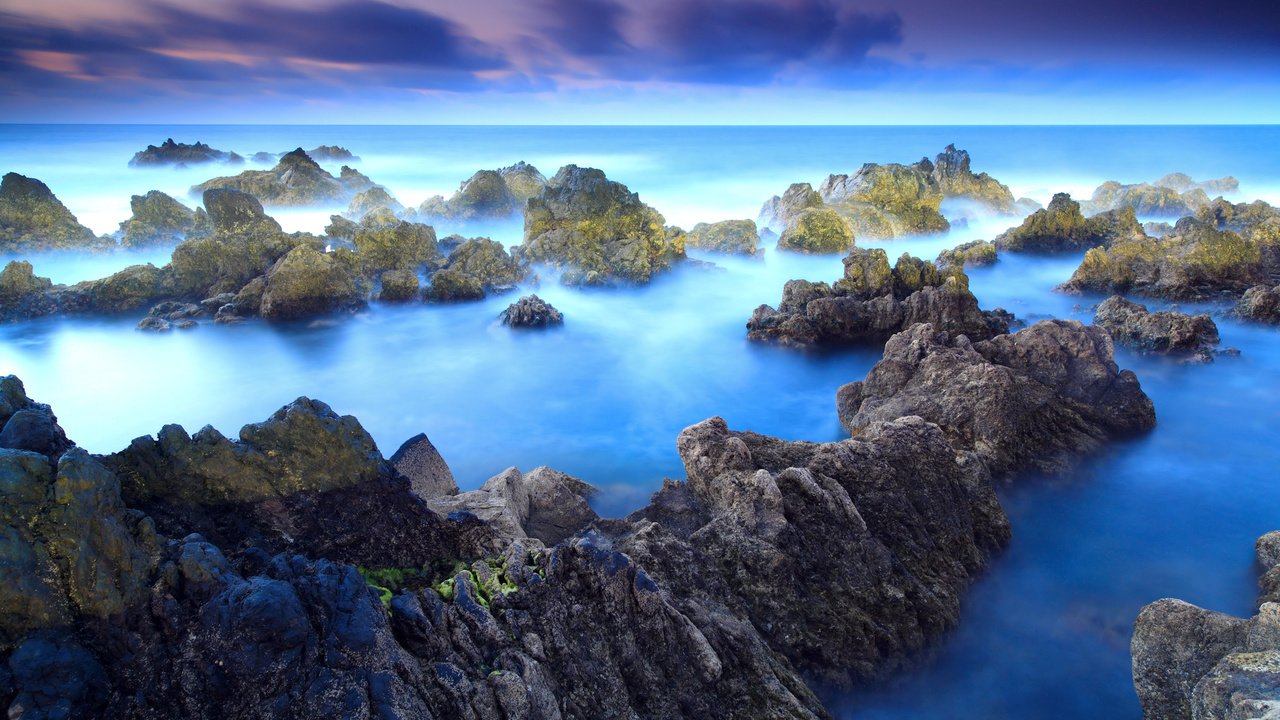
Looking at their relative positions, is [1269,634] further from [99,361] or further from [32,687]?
[99,361]

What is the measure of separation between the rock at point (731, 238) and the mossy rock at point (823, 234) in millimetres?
1878

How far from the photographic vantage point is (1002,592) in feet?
28.6

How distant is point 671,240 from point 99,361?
64.7 feet

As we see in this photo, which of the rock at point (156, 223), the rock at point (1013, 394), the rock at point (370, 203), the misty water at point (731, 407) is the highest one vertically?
the rock at point (370, 203)

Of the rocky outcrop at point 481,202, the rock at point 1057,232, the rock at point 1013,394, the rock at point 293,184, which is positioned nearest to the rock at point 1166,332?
the rock at point 1013,394

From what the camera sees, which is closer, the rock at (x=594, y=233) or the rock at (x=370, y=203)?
the rock at (x=594, y=233)

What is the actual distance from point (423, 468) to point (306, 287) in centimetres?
1460

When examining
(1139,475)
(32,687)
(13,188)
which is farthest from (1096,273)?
(13,188)

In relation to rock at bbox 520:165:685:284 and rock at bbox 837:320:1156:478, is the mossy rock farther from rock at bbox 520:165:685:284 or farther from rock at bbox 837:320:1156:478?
rock at bbox 837:320:1156:478

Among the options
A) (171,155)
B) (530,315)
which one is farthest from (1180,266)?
(171,155)

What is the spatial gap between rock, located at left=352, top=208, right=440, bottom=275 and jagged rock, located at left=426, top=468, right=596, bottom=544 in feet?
57.0

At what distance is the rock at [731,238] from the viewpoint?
30688 millimetres

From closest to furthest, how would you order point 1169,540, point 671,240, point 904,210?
point 1169,540 < point 671,240 < point 904,210

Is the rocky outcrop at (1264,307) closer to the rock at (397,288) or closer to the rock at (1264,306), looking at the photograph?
the rock at (1264,306)
